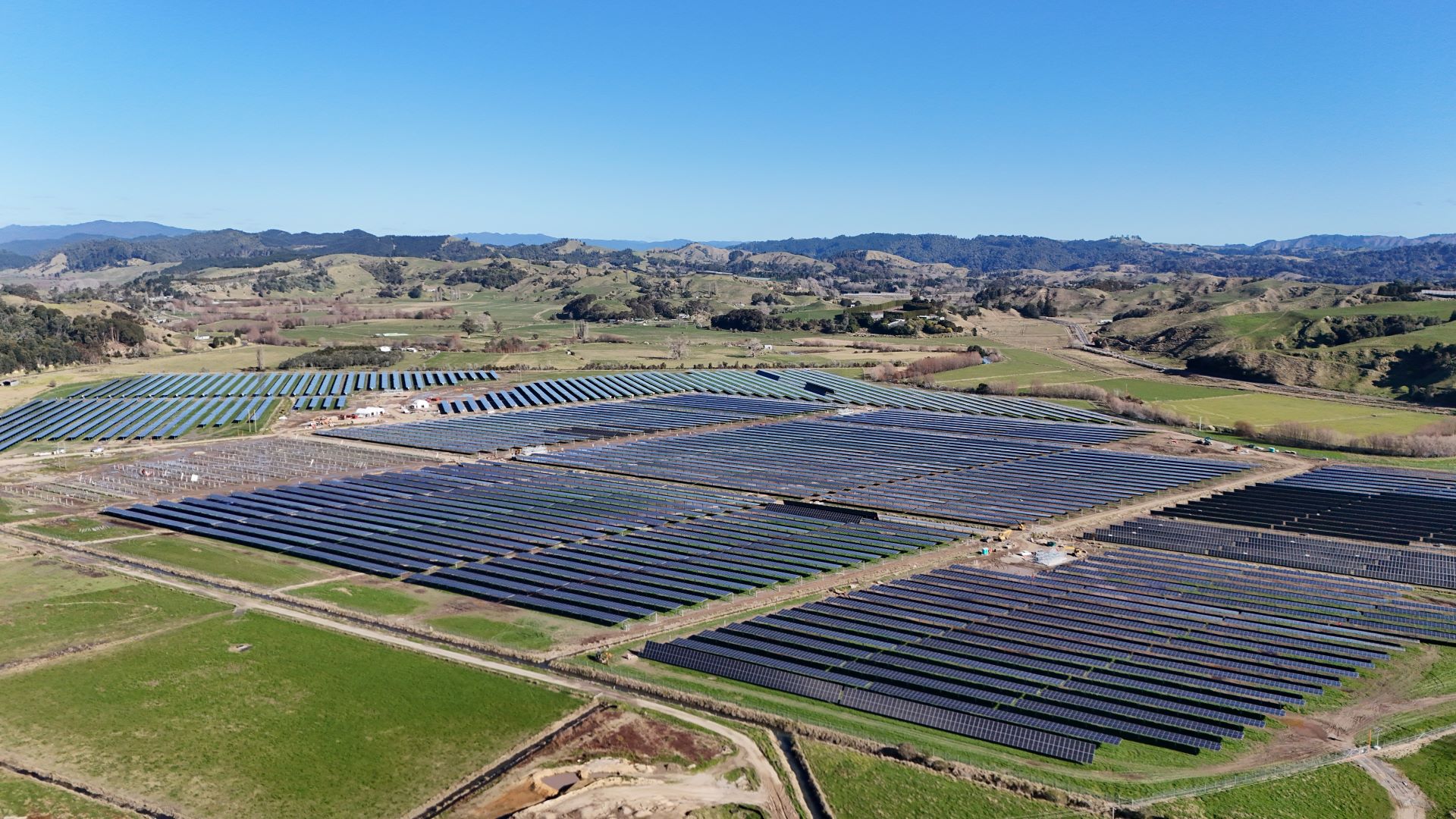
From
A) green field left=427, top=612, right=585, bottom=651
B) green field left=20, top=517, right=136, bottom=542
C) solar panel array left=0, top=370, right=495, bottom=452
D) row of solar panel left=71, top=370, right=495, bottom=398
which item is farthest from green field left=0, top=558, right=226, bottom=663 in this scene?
row of solar panel left=71, top=370, right=495, bottom=398

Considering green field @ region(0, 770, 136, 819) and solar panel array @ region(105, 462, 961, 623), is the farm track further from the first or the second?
green field @ region(0, 770, 136, 819)

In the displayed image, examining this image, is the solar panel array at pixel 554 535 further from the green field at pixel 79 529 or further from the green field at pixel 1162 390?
the green field at pixel 1162 390

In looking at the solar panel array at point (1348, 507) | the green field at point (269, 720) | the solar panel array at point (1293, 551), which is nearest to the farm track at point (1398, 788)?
the solar panel array at point (1293, 551)

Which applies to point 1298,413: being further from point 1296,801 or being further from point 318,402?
point 318,402

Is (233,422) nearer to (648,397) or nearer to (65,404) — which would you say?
(65,404)

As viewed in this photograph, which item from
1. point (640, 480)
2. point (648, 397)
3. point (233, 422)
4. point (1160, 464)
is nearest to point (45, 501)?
point (233, 422)
